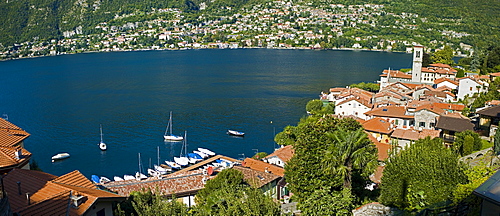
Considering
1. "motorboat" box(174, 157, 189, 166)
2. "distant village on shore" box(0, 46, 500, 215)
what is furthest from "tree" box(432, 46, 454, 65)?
"motorboat" box(174, 157, 189, 166)

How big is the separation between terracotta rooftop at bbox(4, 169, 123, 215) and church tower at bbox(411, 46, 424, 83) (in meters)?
38.4

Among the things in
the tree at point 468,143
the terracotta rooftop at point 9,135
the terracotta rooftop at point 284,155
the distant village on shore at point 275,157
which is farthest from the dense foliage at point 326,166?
the terracotta rooftop at point 9,135

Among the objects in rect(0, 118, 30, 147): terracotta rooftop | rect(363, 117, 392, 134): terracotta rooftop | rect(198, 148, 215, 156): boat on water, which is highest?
rect(0, 118, 30, 147): terracotta rooftop

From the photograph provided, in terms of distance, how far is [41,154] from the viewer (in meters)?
29.7

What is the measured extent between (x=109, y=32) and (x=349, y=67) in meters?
109

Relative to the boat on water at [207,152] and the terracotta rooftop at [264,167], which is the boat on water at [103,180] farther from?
the terracotta rooftop at [264,167]

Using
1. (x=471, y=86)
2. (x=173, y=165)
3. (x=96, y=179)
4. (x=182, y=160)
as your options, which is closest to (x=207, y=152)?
(x=182, y=160)

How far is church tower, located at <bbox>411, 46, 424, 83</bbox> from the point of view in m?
40.7

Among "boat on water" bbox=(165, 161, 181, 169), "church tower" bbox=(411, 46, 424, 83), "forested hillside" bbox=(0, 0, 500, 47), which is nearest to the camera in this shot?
"boat on water" bbox=(165, 161, 181, 169)

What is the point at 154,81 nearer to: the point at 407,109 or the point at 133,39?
the point at 407,109

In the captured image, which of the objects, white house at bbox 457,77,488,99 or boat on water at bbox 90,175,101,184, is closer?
boat on water at bbox 90,175,101,184

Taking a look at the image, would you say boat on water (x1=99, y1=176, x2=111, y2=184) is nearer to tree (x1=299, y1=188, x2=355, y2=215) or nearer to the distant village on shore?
the distant village on shore

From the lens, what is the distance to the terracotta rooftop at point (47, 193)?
22.0 ft

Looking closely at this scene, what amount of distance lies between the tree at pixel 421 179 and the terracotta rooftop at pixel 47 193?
642 centimetres
